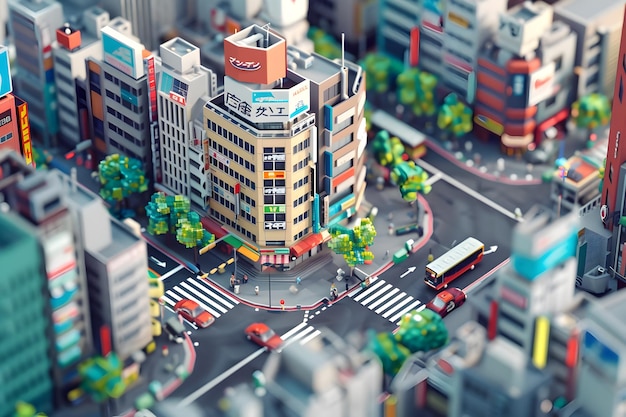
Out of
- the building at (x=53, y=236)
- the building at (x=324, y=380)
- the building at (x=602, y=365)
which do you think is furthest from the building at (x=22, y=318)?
the building at (x=602, y=365)

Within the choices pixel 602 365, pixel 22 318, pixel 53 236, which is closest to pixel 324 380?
pixel 602 365

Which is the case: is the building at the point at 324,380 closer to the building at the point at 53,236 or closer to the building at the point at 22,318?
the building at the point at 53,236

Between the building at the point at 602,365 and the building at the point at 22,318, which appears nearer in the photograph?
the building at the point at 602,365

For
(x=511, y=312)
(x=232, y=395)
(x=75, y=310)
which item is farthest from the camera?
(x=75, y=310)

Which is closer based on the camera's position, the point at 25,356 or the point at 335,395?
the point at 335,395

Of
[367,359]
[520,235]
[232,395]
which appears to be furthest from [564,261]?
[232,395]

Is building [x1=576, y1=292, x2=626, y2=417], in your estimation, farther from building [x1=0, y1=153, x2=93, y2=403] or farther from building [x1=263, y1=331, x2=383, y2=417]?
building [x1=0, y1=153, x2=93, y2=403]

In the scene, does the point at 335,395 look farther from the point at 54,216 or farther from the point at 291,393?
the point at 54,216

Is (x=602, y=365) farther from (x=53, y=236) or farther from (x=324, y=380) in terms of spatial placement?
(x=53, y=236)
